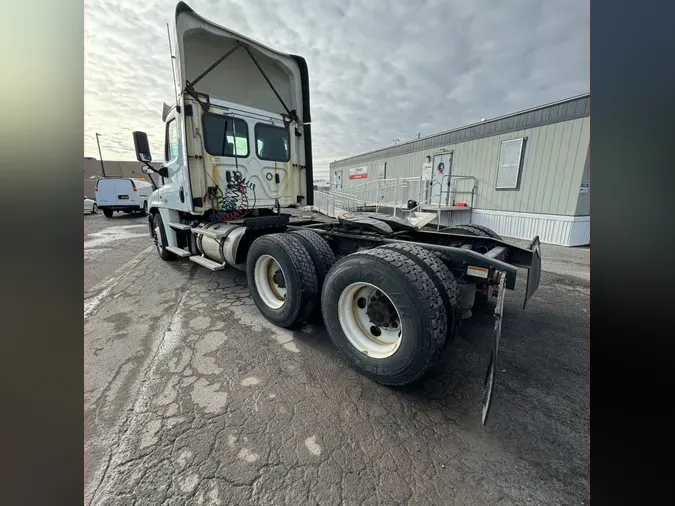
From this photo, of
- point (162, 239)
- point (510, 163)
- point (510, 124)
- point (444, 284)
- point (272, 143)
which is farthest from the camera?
point (510, 163)

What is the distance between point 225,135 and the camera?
505 centimetres

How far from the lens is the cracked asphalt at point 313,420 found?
1.73 meters

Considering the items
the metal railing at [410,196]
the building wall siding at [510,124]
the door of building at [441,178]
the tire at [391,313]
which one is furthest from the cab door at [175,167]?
the door of building at [441,178]

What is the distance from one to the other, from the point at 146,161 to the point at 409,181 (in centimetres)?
1244

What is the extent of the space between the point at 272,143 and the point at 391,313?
4.37 m

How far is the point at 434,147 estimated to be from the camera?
13.8m

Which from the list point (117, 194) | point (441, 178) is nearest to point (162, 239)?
point (441, 178)

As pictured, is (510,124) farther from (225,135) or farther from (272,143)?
(225,135)

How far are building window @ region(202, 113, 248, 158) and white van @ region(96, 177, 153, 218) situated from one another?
1423cm

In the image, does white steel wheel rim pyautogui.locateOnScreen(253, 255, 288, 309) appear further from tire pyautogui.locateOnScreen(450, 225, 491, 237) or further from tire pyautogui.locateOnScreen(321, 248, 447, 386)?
tire pyautogui.locateOnScreen(450, 225, 491, 237)
